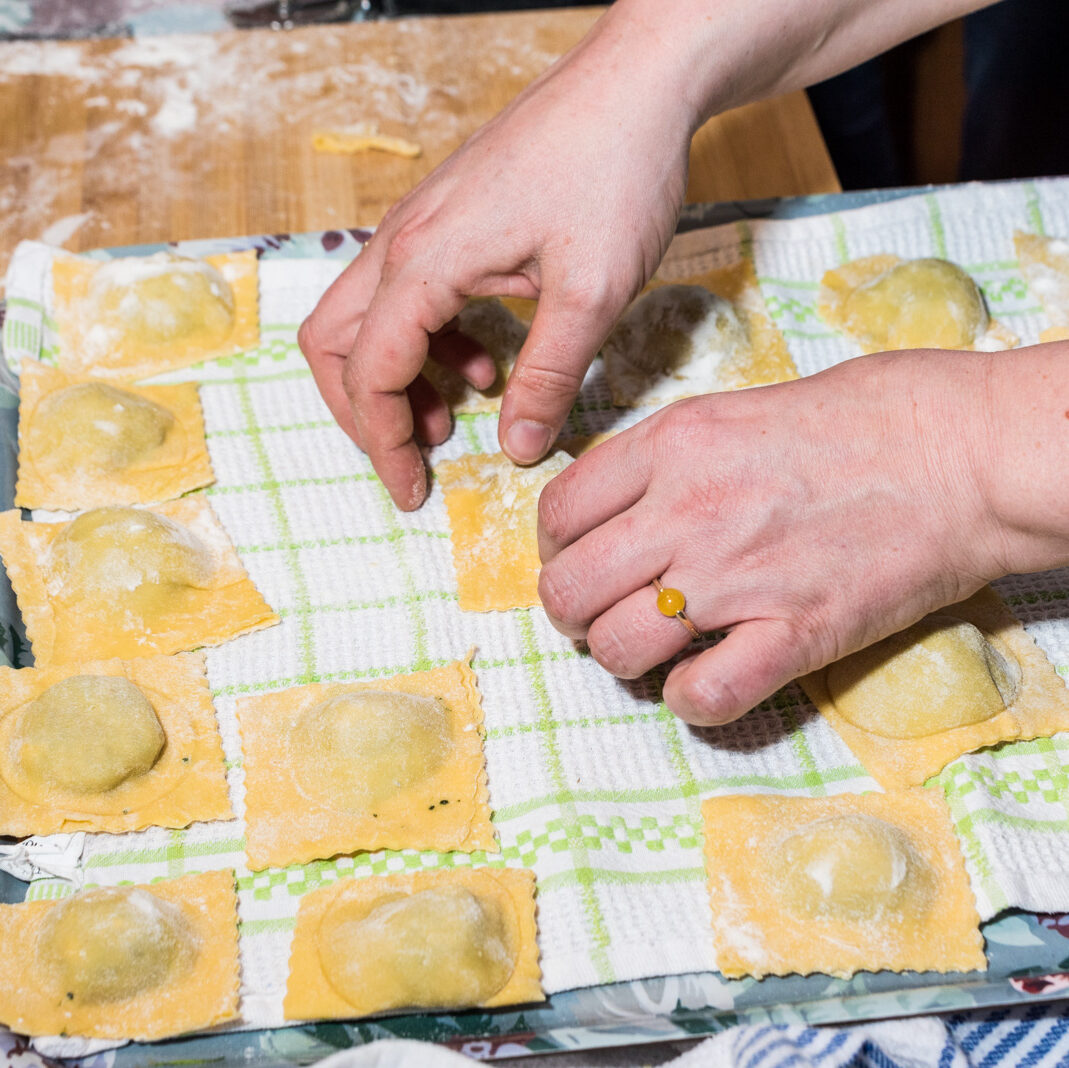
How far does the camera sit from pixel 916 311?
54.5 inches

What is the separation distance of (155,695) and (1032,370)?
0.86 metres

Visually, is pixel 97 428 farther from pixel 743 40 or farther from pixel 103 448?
pixel 743 40

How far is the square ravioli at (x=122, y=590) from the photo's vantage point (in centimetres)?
113

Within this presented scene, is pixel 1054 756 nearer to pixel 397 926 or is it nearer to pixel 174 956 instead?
pixel 397 926

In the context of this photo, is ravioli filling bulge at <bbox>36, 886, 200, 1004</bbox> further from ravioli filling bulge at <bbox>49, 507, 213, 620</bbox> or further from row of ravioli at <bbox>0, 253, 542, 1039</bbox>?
ravioli filling bulge at <bbox>49, 507, 213, 620</bbox>

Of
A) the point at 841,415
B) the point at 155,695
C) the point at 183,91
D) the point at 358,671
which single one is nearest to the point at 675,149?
the point at 841,415

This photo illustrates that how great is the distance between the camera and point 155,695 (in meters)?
1.09

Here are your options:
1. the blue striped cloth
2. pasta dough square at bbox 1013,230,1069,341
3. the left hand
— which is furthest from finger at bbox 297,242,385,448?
pasta dough square at bbox 1013,230,1069,341

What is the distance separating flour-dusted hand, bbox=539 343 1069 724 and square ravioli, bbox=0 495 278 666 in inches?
16.6

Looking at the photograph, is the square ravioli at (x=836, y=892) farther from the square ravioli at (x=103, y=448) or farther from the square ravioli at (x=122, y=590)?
the square ravioli at (x=103, y=448)

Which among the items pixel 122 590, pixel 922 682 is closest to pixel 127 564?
pixel 122 590

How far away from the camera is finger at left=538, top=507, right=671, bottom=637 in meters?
0.95

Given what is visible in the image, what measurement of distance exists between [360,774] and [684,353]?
2.22 feet

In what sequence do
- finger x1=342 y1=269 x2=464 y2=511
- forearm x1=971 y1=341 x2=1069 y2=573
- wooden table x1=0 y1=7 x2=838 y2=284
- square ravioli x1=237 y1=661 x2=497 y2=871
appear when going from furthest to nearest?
wooden table x1=0 y1=7 x2=838 y2=284
finger x1=342 y1=269 x2=464 y2=511
square ravioli x1=237 y1=661 x2=497 y2=871
forearm x1=971 y1=341 x2=1069 y2=573
